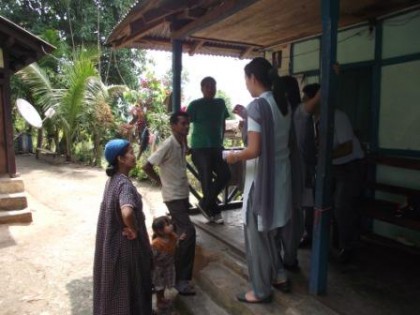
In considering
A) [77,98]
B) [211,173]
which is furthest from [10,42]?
[77,98]

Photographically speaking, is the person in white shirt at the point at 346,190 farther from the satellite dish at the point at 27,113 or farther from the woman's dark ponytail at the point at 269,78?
the satellite dish at the point at 27,113

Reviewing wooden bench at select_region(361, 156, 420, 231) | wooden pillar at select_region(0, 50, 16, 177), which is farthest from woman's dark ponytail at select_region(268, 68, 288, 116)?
wooden pillar at select_region(0, 50, 16, 177)

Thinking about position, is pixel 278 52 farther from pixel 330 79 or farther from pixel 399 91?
pixel 330 79

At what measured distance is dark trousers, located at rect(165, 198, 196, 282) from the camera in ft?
11.8

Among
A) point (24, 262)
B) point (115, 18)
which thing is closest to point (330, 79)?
point (24, 262)

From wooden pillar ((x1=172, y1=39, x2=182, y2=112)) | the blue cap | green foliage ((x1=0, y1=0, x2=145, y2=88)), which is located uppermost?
green foliage ((x1=0, y1=0, x2=145, y2=88))

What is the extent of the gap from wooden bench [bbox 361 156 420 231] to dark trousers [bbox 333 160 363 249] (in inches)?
12.0

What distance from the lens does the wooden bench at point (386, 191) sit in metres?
3.59

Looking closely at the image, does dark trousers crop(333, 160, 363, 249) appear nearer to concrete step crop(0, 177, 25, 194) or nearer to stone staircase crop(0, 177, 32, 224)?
stone staircase crop(0, 177, 32, 224)

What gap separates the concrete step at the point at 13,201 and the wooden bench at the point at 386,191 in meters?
5.85

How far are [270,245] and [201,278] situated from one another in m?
1.13

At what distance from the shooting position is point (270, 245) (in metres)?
2.96

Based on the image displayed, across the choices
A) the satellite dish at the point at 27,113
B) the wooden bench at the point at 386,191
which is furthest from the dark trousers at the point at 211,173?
the satellite dish at the point at 27,113

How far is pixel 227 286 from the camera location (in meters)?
3.45
